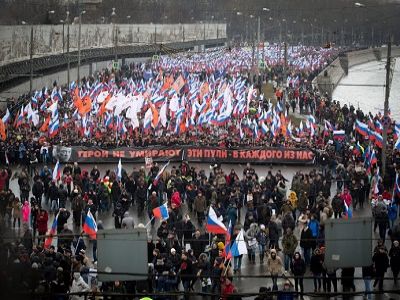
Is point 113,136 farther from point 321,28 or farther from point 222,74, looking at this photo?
point 321,28

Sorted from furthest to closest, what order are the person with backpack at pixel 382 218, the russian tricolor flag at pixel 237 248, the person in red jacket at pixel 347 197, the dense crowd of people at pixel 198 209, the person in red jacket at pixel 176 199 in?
the person in red jacket at pixel 347 197
the person in red jacket at pixel 176 199
the person with backpack at pixel 382 218
the russian tricolor flag at pixel 237 248
the dense crowd of people at pixel 198 209

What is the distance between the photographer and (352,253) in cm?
1562

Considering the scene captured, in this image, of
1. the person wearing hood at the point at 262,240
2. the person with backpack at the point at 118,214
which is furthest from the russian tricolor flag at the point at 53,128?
the person wearing hood at the point at 262,240

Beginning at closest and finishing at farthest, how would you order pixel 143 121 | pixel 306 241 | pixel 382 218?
1. pixel 306 241
2. pixel 382 218
3. pixel 143 121

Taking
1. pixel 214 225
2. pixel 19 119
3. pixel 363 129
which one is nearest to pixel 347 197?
pixel 214 225

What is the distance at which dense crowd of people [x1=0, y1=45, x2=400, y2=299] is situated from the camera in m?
15.2

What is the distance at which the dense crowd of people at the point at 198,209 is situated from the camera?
1519cm

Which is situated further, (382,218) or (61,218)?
(61,218)

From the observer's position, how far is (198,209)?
883 inches

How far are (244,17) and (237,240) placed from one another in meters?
145

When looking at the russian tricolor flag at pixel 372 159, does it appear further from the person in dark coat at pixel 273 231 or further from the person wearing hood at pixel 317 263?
the person wearing hood at pixel 317 263

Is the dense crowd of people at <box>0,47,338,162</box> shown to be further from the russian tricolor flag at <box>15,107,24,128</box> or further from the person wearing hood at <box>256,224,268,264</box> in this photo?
the person wearing hood at <box>256,224,268,264</box>

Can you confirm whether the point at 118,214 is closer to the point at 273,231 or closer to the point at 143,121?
the point at 273,231

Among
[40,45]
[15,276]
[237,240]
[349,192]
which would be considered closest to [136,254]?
[237,240]
